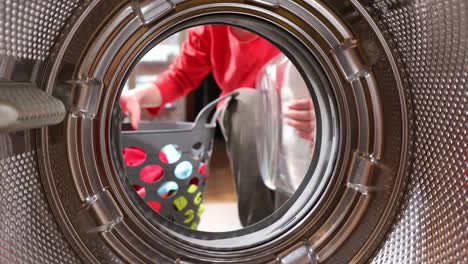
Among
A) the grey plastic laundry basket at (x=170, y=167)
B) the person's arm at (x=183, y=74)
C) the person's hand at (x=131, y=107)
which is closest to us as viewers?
the grey plastic laundry basket at (x=170, y=167)

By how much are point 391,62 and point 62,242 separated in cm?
43

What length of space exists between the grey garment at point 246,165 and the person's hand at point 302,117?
0.14m

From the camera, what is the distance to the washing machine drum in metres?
0.47

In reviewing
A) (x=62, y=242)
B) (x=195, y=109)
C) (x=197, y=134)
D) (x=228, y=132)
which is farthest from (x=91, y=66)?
(x=195, y=109)

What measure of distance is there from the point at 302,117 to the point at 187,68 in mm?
542

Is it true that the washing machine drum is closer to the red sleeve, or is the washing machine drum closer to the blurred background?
the blurred background

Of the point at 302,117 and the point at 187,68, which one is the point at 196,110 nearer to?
the point at 187,68

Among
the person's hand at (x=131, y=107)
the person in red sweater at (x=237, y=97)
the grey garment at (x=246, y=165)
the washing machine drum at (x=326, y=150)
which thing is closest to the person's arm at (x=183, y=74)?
the person in red sweater at (x=237, y=97)

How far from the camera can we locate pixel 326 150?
2.22 feet

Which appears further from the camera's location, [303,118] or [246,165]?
[246,165]

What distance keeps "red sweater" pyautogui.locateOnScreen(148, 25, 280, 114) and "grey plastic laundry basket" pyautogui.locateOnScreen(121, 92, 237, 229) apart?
307 mm

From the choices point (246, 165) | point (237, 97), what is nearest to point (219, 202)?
point (246, 165)

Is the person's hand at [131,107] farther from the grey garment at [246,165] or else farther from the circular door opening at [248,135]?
the grey garment at [246,165]

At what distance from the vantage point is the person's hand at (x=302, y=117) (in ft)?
3.29
